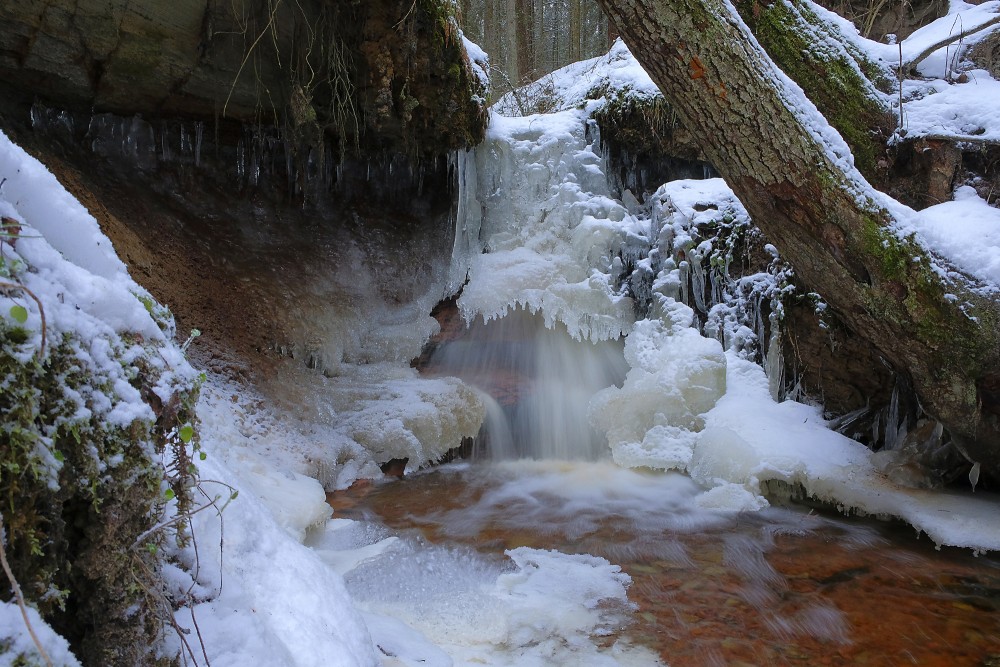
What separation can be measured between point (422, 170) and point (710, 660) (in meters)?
5.90

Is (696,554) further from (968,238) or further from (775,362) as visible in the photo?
(968,238)

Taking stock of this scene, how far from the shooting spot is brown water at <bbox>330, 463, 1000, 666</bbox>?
2699 millimetres

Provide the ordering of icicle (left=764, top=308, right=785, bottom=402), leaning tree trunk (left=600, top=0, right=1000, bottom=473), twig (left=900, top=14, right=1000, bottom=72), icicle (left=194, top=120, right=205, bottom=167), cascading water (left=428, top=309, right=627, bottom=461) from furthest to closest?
1. icicle (left=194, top=120, right=205, bottom=167)
2. cascading water (left=428, top=309, right=627, bottom=461)
3. icicle (left=764, top=308, right=785, bottom=402)
4. twig (left=900, top=14, right=1000, bottom=72)
5. leaning tree trunk (left=600, top=0, right=1000, bottom=473)

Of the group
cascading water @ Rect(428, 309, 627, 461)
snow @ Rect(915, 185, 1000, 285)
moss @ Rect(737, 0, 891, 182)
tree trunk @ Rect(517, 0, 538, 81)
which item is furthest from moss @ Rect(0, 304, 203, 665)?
tree trunk @ Rect(517, 0, 538, 81)

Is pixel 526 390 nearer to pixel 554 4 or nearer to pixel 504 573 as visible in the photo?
pixel 504 573

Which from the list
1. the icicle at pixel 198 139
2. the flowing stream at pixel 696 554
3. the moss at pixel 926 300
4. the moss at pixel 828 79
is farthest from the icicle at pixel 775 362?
the icicle at pixel 198 139

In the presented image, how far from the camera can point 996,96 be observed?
4500 millimetres

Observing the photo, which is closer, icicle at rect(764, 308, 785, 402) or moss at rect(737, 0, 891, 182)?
moss at rect(737, 0, 891, 182)

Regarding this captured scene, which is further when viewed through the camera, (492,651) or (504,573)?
(504,573)

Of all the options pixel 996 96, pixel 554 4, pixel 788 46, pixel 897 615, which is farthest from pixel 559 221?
pixel 554 4

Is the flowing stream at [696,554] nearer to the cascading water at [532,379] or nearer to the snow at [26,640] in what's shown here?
the cascading water at [532,379]

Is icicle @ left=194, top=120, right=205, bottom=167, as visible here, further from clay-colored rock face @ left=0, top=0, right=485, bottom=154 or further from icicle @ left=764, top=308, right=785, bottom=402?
icicle @ left=764, top=308, right=785, bottom=402

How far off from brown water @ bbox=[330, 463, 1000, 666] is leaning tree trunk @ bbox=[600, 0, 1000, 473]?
3.09ft

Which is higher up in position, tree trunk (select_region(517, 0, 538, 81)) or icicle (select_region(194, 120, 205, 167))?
tree trunk (select_region(517, 0, 538, 81))
